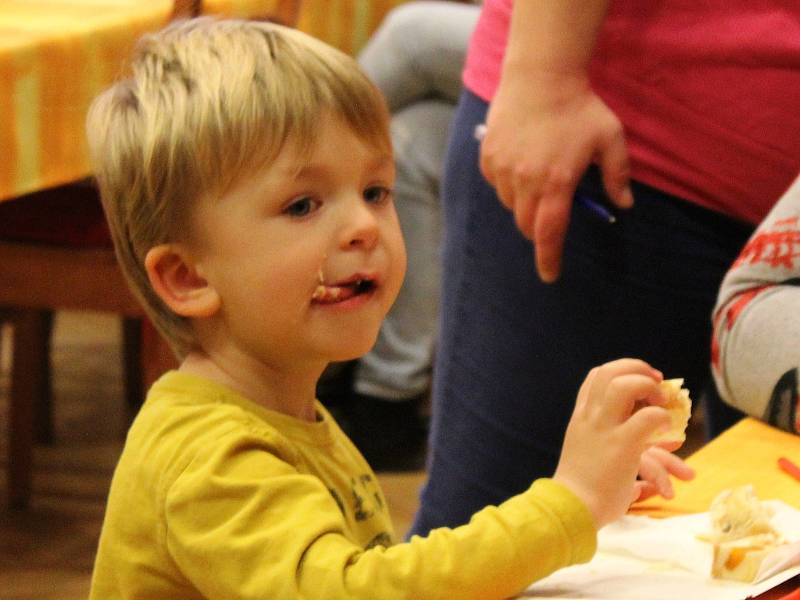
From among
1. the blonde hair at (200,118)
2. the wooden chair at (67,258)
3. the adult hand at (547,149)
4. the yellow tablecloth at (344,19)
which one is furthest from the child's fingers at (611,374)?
the yellow tablecloth at (344,19)

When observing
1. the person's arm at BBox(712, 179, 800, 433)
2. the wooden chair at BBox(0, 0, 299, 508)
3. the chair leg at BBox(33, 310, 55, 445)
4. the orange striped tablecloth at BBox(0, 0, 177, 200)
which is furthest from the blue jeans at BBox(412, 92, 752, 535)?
the chair leg at BBox(33, 310, 55, 445)

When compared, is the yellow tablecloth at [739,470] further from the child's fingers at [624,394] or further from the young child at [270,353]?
the child's fingers at [624,394]

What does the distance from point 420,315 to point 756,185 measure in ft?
6.64

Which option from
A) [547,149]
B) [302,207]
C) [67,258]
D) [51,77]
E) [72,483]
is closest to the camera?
[302,207]

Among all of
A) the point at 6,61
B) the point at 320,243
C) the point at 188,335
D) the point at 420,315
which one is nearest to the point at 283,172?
the point at 320,243

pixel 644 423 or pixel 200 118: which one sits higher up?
pixel 200 118

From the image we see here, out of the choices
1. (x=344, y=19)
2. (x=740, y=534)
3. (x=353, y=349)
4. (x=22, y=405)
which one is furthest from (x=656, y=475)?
(x=344, y=19)

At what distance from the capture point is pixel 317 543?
0.84 meters

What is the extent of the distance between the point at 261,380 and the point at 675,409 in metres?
0.29

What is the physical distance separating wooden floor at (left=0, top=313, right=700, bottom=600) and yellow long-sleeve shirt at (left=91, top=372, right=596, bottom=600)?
1.70 meters

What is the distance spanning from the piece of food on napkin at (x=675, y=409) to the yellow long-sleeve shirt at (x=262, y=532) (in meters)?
0.09

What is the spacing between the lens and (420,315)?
130 inches

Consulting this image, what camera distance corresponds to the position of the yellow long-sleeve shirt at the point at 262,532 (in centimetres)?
84

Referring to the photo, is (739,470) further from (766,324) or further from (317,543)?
(317,543)
